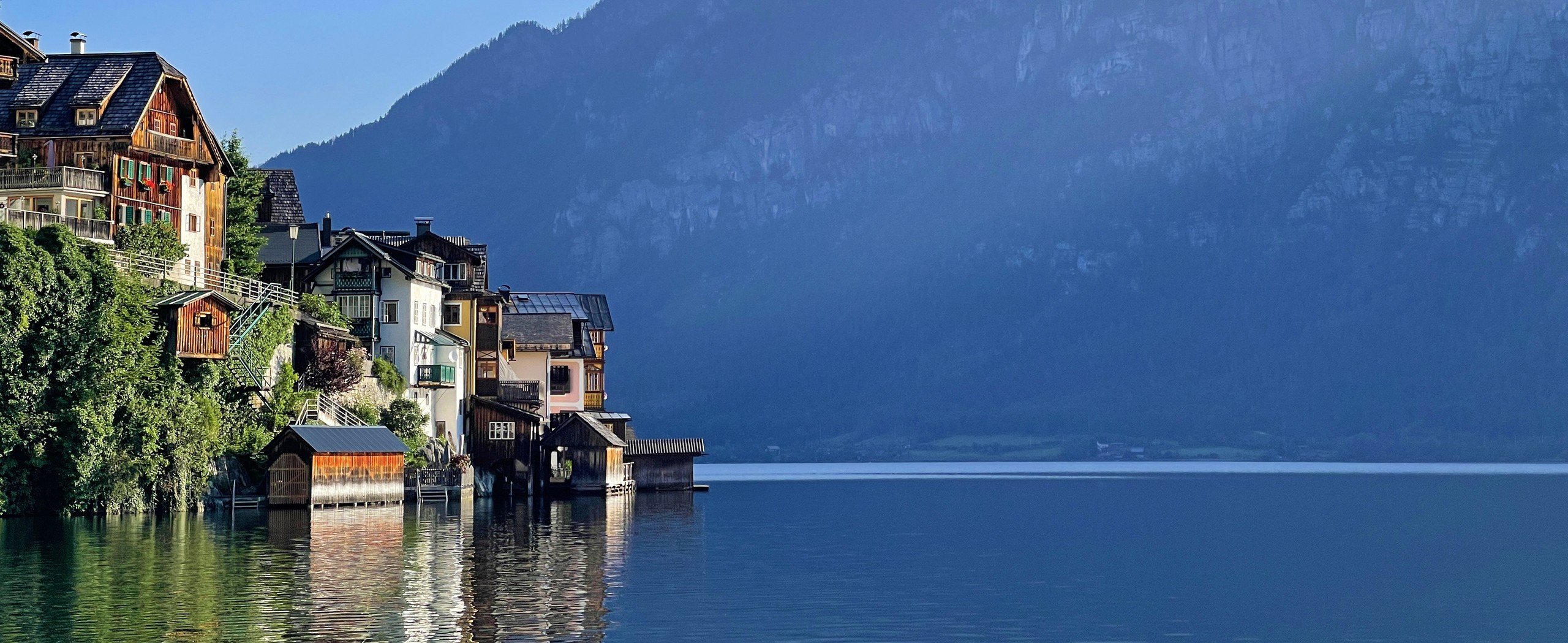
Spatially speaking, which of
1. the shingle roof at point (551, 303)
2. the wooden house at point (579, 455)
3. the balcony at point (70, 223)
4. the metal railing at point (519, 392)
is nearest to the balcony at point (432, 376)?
the wooden house at point (579, 455)

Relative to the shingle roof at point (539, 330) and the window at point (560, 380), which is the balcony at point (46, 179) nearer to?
the shingle roof at point (539, 330)

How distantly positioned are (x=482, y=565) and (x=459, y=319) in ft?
205

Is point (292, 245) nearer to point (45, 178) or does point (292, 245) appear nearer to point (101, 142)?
point (101, 142)

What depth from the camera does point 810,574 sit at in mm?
61906

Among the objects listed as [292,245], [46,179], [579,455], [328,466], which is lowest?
[328,466]

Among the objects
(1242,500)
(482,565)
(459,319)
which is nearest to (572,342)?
(459,319)

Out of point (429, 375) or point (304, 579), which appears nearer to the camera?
point (304, 579)

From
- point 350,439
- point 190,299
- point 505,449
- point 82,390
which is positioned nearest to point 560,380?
point 505,449

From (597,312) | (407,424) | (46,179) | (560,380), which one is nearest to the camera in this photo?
(46,179)

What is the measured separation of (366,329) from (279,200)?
107 feet

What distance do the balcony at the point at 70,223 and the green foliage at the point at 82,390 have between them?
5917mm

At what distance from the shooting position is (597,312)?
148625 millimetres

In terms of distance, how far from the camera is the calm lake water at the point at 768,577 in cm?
4591

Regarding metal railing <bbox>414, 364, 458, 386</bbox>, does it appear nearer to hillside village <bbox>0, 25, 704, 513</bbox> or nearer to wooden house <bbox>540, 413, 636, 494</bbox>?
hillside village <bbox>0, 25, 704, 513</bbox>
